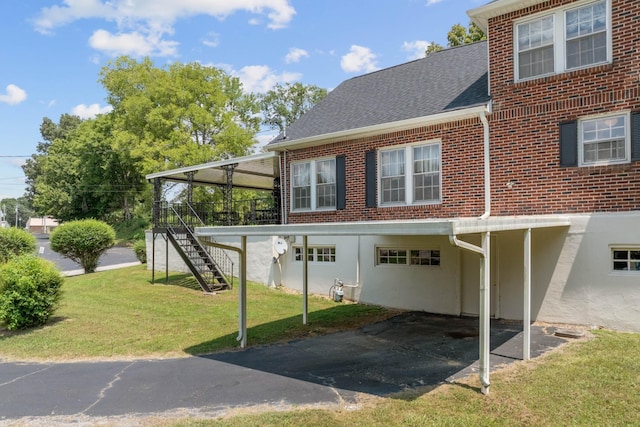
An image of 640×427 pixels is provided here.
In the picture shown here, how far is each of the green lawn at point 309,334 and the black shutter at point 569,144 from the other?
3.37m

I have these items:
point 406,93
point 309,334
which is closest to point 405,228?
point 309,334

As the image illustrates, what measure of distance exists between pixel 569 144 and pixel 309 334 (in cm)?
662

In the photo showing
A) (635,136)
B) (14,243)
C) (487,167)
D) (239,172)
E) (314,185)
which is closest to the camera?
(635,136)

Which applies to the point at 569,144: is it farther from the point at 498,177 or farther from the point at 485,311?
the point at 485,311

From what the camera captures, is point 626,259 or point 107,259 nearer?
point 626,259

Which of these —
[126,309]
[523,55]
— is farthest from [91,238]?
[523,55]

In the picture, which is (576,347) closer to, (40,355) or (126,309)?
(40,355)

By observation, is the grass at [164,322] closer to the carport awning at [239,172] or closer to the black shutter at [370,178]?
the black shutter at [370,178]

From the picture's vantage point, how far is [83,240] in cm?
1906

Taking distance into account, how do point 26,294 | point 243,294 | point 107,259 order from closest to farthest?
1. point 243,294
2. point 26,294
3. point 107,259

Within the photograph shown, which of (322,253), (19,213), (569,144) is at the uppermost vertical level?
(569,144)

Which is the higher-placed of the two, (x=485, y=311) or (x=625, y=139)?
(x=625, y=139)

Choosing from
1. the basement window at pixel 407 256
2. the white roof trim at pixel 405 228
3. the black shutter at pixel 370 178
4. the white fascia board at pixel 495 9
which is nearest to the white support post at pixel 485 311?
the white roof trim at pixel 405 228

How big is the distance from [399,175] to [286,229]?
16.6ft
